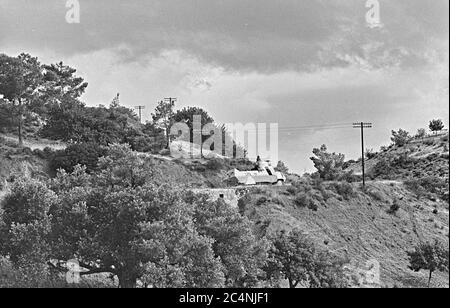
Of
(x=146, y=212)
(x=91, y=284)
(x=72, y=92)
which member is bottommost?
(x=91, y=284)

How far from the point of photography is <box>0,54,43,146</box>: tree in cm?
5378

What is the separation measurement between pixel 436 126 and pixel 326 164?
871 inches

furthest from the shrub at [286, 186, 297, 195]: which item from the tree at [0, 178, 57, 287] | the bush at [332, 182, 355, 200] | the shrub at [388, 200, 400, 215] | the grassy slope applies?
the tree at [0, 178, 57, 287]

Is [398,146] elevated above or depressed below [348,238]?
above

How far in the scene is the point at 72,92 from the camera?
67.1 metres

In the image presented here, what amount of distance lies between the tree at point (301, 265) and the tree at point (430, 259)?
7.21 m

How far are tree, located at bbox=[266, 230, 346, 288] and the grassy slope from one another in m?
7.04

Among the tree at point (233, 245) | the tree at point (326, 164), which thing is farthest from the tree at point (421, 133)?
the tree at point (233, 245)

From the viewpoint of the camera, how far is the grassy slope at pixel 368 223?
134 ft

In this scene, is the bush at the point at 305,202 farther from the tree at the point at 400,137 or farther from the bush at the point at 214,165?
the tree at the point at 400,137
